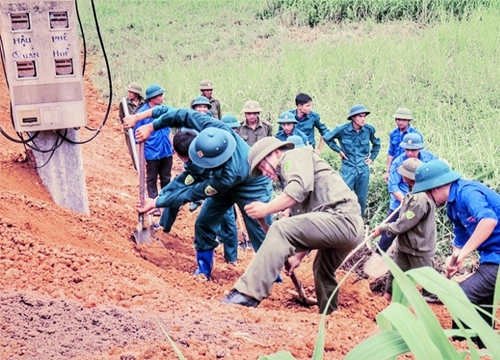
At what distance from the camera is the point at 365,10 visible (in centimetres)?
1844

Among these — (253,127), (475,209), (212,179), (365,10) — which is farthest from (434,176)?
(365,10)

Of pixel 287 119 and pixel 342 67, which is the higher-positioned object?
pixel 287 119

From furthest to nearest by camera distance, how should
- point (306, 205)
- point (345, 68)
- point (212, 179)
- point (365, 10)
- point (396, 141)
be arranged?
point (365, 10), point (345, 68), point (396, 141), point (212, 179), point (306, 205)

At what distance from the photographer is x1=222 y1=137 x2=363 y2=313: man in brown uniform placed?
4.77m

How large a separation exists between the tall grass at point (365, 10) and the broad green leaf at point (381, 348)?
48.4 ft

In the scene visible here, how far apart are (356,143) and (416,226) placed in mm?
2624

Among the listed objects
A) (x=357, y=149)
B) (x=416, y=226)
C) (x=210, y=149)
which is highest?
(x=210, y=149)

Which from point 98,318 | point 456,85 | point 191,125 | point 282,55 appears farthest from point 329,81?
point 98,318

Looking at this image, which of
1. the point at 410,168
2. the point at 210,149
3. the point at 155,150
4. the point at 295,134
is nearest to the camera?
the point at 210,149

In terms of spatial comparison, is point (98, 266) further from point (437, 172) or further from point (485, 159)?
point (485, 159)

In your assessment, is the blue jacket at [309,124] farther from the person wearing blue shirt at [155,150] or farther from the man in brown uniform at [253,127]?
the person wearing blue shirt at [155,150]

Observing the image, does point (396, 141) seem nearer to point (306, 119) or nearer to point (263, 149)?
point (306, 119)

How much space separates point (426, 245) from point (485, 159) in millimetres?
2377

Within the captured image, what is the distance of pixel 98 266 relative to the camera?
487 cm
